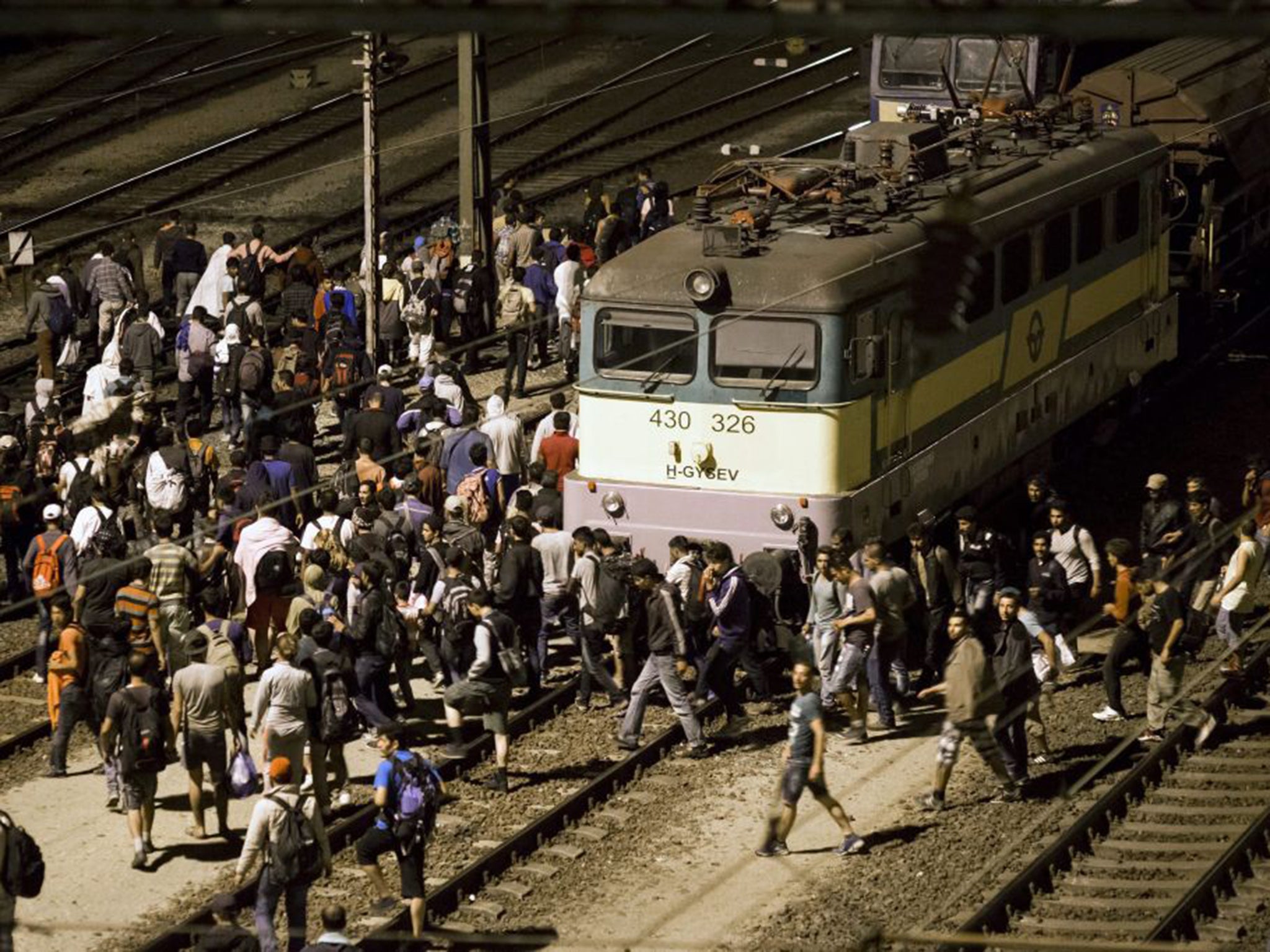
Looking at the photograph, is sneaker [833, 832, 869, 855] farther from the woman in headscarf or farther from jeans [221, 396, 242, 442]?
jeans [221, 396, 242, 442]

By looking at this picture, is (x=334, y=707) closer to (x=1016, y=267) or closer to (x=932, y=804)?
(x=932, y=804)

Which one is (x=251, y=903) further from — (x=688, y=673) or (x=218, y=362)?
(x=218, y=362)

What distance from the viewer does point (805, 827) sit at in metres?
16.3

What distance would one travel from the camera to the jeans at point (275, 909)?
13.6 meters

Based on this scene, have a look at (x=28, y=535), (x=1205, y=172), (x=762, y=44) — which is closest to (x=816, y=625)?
(x=28, y=535)

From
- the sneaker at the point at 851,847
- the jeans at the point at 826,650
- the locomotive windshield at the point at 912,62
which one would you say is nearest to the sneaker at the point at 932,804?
the sneaker at the point at 851,847

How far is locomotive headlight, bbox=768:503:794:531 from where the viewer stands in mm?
18422

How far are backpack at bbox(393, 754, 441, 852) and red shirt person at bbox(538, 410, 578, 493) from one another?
6591 mm

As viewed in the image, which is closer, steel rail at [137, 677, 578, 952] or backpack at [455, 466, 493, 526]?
steel rail at [137, 677, 578, 952]

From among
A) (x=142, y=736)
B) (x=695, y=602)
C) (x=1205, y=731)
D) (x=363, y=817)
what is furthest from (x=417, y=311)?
(x=142, y=736)

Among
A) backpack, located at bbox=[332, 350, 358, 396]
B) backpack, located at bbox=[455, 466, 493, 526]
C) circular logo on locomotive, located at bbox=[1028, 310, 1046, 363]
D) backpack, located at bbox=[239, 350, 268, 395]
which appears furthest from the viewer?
backpack, located at bbox=[332, 350, 358, 396]

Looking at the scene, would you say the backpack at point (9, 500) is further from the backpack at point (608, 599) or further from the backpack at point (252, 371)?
the backpack at point (608, 599)

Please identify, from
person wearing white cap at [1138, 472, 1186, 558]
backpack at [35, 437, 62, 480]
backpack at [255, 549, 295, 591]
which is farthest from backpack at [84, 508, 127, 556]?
person wearing white cap at [1138, 472, 1186, 558]

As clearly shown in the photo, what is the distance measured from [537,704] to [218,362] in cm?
677
